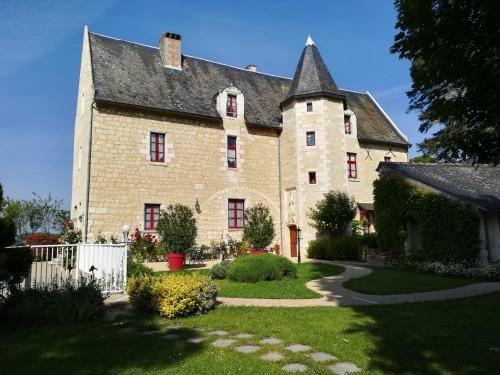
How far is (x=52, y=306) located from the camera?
22.2 feet

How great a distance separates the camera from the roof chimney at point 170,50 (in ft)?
69.8

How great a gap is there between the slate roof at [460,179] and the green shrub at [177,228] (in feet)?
28.9

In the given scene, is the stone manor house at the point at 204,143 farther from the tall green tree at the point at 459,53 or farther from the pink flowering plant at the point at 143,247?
the tall green tree at the point at 459,53

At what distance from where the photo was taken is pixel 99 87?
17312mm

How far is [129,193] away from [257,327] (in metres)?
12.5

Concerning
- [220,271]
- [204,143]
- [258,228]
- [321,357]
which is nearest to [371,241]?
[258,228]

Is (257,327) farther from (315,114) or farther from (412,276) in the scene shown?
(315,114)

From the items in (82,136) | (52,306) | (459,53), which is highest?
(82,136)

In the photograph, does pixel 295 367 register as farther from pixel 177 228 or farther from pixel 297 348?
pixel 177 228

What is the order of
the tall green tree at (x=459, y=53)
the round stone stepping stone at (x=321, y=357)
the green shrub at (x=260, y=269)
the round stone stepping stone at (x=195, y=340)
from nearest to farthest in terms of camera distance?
the round stone stepping stone at (x=321, y=357) < the tall green tree at (x=459, y=53) < the round stone stepping stone at (x=195, y=340) < the green shrub at (x=260, y=269)

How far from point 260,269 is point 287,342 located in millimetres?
5915

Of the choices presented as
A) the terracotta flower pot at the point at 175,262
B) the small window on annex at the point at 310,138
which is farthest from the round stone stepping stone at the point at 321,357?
the small window on annex at the point at 310,138

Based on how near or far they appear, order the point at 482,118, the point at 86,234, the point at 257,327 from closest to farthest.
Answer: the point at 482,118 < the point at 257,327 < the point at 86,234

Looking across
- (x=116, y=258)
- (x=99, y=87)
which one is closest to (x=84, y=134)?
(x=99, y=87)
